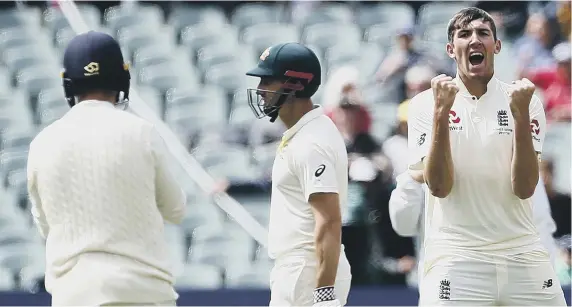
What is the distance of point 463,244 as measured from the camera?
456 centimetres

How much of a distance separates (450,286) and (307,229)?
611 millimetres

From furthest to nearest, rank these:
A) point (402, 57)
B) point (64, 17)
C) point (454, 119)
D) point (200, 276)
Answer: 1. point (64, 17)
2. point (402, 57)
3. point (200, 276)
4. point (454, 119)

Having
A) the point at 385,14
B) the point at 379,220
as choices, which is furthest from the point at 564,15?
the point at 379,220

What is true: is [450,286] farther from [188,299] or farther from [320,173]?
[188,299]

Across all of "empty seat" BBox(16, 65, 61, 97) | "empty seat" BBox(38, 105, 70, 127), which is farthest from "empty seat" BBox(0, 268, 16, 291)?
"empty seat" BBox(16, 65, 61, 97)

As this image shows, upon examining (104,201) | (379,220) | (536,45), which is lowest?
(379,220)

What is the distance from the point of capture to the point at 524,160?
4473 mm

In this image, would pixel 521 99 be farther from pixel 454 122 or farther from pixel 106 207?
pixel 106 207

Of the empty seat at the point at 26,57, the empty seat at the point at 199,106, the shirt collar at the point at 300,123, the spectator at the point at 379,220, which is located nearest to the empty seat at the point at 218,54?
the empty seat at the point at 199,106

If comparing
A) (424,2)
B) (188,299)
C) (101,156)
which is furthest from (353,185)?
(101,156)

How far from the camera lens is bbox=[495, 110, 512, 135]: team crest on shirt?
4.61 m

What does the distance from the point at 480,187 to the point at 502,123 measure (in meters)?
0.27

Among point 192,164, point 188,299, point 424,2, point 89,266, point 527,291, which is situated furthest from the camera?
point 424,2

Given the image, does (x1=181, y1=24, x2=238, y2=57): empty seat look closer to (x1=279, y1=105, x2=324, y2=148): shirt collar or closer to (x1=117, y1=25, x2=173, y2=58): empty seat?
(x1=117, y1=25, x2=173, y2=58): empty seat
